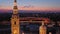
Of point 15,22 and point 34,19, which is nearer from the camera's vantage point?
point 34,19

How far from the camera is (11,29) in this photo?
20.3 ft

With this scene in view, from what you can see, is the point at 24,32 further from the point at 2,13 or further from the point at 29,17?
the point at 2,13

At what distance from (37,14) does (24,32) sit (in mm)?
728

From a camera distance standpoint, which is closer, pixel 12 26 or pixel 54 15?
pixel 54 15

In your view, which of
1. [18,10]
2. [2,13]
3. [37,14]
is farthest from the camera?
[18,10]

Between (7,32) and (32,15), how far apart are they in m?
0.97

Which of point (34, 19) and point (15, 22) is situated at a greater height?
point (34, 19)

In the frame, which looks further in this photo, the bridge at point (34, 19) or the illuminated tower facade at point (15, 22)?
the illuminated tower facade at point (15, 22)

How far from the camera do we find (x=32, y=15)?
537cm

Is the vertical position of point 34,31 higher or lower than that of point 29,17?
lower

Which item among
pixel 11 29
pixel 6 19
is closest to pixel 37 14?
pixel 6 19

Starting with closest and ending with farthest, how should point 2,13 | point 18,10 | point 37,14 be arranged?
point 2,13 → point 37,14 → point 18,10

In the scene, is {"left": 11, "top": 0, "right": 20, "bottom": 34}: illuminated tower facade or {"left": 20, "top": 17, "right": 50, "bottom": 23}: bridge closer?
{"left": 20, "top": 17, "right": 50, "bottom": 23}: bridge

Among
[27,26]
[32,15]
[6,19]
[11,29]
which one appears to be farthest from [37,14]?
[11,29]
